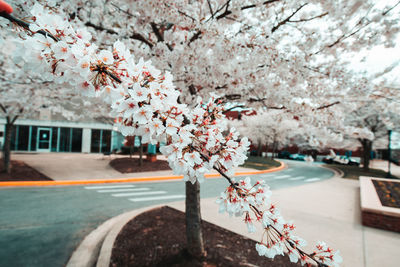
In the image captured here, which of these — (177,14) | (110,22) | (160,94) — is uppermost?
(110,22)

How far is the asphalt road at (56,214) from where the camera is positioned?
388 cm

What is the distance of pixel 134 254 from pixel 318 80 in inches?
214

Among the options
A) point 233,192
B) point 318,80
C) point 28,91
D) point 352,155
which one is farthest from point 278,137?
point 233,192

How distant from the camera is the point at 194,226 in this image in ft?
11.7

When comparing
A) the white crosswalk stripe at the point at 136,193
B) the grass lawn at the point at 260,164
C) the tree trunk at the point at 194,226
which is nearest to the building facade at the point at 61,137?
the white crosswalk stripe at the point at 136,193

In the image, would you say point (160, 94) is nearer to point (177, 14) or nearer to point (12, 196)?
point (177, 14)

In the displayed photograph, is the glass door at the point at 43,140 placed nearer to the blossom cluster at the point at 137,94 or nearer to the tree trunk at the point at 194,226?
the tree trunk at the point at 194,226

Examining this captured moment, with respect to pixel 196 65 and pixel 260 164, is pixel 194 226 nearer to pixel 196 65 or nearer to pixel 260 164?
pixel 196 65

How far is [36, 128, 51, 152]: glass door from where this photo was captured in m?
21.6

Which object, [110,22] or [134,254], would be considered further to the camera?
[110,22]

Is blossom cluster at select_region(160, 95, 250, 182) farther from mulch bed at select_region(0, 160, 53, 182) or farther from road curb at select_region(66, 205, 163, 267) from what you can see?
mulch bed at select_region(0, 160, 53, 182)

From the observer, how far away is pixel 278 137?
3125cm

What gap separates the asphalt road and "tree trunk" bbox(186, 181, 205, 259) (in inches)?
90.0

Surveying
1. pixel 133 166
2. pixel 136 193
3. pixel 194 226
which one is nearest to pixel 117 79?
pixel 194 226
